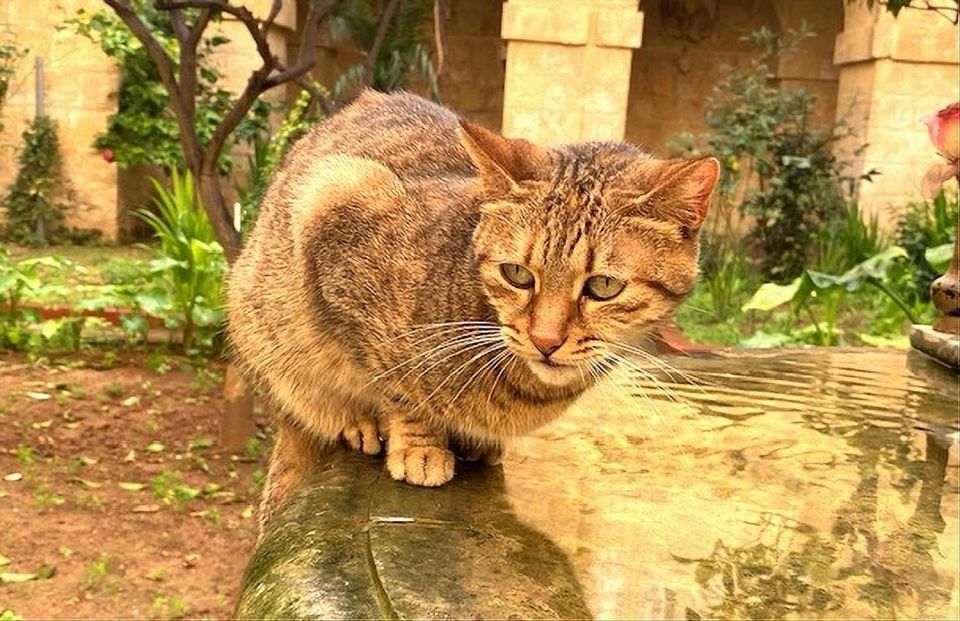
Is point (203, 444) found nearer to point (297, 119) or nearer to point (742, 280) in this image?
point (297, 119)

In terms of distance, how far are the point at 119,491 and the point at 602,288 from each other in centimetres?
272

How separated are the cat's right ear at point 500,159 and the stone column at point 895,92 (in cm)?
739

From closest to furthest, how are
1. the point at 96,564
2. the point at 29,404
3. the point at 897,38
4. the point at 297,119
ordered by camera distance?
the point at 96,564, the point at 29,404, the point at 297,119, the point at 897,38

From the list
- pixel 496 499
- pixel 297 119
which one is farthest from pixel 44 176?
pixel 496 499

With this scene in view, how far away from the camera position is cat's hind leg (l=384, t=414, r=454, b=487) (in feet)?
5.71

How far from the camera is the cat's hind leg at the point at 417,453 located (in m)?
1.74

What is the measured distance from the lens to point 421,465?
1.75 metres

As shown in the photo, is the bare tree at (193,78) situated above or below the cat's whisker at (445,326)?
above

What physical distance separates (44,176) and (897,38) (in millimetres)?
7367

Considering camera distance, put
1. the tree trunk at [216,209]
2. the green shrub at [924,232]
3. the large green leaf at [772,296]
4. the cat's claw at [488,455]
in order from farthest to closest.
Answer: the green shrub at [924,232] → the large green leaf at [772,296] → the tree trunk at [216,209] → the cat's claw at [488,455]

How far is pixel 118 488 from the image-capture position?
147 inches

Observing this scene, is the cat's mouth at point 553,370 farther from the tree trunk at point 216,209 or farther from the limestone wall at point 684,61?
the limestone wall at point 684,61

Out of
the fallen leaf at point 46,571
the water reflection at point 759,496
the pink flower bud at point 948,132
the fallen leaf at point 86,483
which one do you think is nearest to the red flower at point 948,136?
the pink flower bud at point 948,132

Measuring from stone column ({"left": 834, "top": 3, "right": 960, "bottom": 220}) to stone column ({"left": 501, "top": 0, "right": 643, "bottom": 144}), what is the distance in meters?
2.11
